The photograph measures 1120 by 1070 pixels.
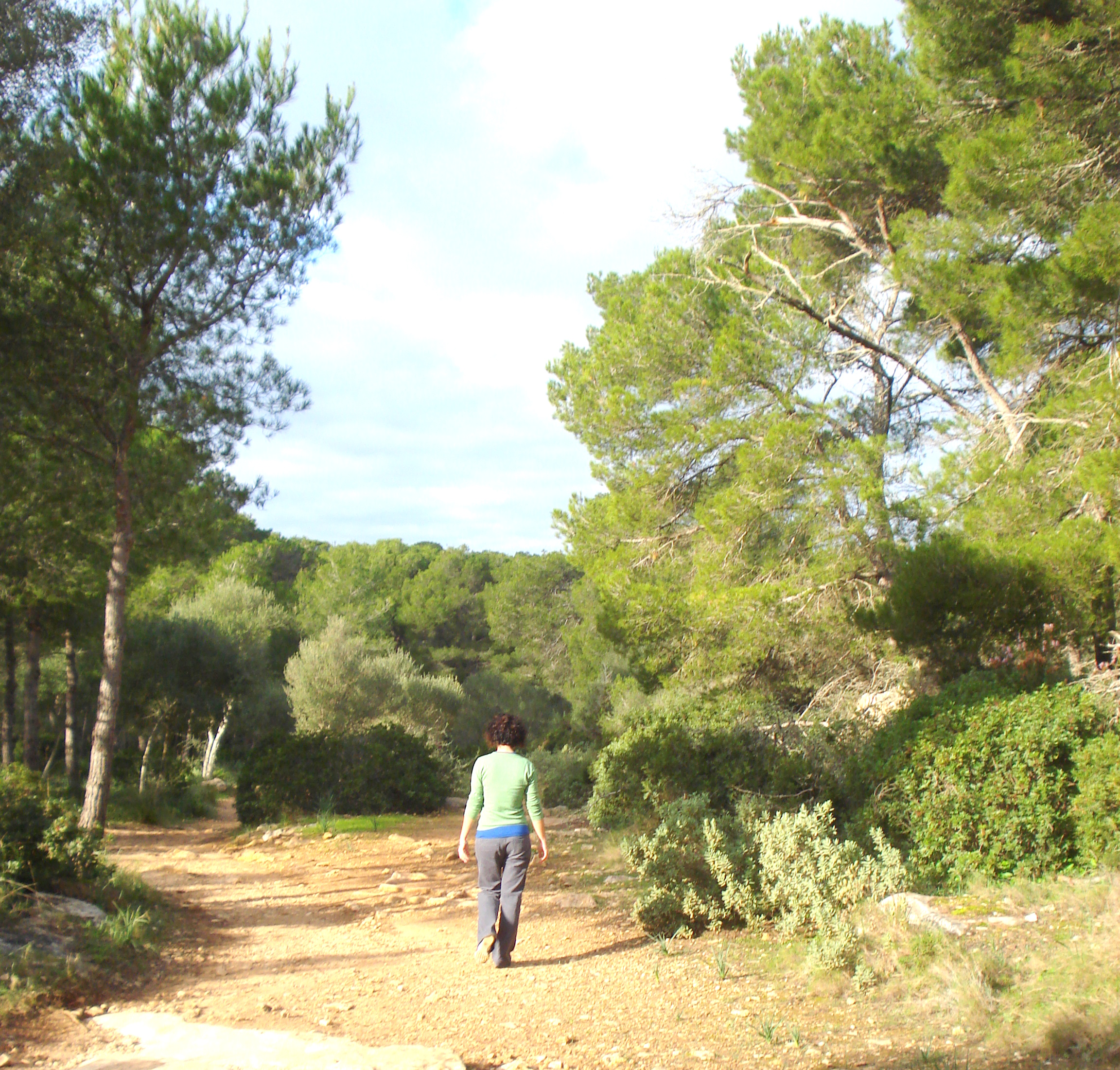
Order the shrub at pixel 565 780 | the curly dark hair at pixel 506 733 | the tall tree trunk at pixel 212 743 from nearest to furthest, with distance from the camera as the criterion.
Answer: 1. the curly dark hair at pixel 506 733
2. the shrub at pixel 565 780
3. the tall tree trunk at pixel 212 743

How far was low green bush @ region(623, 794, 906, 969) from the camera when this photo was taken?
5.59 metres

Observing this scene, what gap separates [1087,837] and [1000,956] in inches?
88.4

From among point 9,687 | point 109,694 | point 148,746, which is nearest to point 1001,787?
point 109,694

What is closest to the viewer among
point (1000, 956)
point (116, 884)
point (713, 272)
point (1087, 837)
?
point (1000, 956)

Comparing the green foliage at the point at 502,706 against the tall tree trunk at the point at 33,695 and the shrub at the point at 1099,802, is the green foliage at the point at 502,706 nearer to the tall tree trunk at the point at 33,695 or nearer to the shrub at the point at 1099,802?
the tall tree trunk at the point at 33,695

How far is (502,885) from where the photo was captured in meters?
5.54

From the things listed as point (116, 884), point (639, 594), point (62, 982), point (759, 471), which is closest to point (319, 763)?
point (639, 594)

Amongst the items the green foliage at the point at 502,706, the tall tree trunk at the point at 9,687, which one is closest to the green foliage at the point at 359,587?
the green foliage at the point at 502,706

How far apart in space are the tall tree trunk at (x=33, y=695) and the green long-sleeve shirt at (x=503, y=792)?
11.3m

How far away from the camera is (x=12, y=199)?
8.36 metres

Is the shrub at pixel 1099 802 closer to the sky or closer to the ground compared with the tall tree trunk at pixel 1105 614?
closer to the ground

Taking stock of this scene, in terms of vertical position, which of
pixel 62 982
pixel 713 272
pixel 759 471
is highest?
pixel 713 272

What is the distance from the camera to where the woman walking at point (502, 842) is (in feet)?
18.1

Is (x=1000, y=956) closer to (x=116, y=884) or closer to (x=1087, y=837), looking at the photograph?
(x=1087, y=837)
